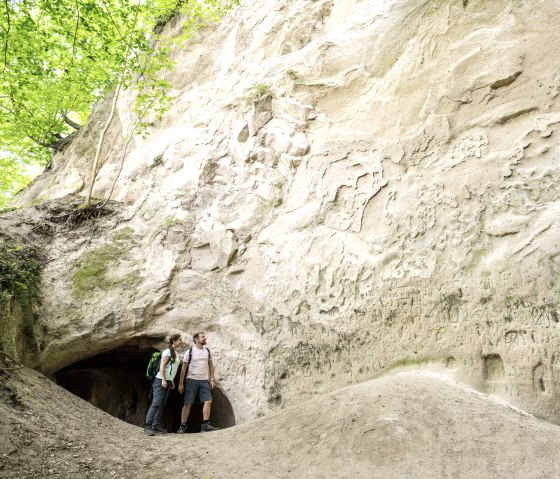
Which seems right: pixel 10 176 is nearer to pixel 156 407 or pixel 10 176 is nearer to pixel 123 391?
pixel 123 391

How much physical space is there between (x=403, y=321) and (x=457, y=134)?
8.05ft

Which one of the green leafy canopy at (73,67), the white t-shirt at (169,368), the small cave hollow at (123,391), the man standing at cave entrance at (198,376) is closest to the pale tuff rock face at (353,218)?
the man standing at cave entrance at (198,376)

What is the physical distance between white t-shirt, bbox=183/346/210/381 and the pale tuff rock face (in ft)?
1.87

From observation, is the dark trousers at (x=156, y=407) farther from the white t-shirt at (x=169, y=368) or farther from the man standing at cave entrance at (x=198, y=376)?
the man standing at cave entrance at (x=198, y=376)

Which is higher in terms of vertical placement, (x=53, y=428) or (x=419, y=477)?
(x=419, y=477)

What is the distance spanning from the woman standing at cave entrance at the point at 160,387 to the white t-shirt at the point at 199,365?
9.6 inches

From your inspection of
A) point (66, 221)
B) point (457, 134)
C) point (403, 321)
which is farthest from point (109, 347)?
point (457, 134)

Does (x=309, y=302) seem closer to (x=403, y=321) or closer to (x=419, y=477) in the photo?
(x=403, y=321)

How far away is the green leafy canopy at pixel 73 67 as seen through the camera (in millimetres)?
8484

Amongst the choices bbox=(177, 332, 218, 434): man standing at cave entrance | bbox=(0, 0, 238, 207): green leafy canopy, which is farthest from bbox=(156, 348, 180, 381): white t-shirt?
bbox=(0, 0, 238, 207): green leafy canopy

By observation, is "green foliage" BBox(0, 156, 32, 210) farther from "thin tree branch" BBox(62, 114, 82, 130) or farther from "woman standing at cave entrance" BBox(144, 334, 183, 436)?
"woman standing at cave entrance" BBox(144, 334, 183, 436)

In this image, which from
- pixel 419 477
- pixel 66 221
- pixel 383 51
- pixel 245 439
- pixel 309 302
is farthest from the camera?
pixel 66 221

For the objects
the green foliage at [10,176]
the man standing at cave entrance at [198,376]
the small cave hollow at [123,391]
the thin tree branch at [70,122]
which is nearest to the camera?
the man standing at cave entrance at [198,376]

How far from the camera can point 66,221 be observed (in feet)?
28.9
